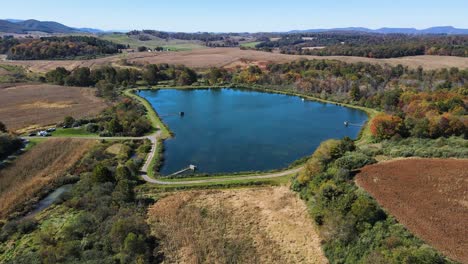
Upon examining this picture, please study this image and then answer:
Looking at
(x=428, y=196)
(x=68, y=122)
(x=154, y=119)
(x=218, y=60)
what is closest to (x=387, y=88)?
(x=154, y=119)

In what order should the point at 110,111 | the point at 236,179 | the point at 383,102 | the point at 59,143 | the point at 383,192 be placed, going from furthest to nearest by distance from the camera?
the point at 383,102, the point at 110,111, the point at 59,143, the point at 236,179, the point at 383,192

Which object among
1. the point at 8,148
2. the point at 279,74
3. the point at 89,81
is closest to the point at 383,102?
the point at 279,74

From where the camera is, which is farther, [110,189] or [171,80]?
[171,80]

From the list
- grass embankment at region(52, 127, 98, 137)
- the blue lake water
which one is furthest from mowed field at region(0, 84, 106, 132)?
the blue lake water

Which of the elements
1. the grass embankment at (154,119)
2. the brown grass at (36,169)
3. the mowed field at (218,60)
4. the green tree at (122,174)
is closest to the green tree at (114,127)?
the brown grass at (36,169)

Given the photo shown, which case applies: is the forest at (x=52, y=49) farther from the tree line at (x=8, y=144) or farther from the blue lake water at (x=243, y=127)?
the tree line at (x=8, y=144)

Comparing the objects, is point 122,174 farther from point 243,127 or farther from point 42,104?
point 42,104

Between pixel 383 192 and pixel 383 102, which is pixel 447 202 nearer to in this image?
pixel 383 192
